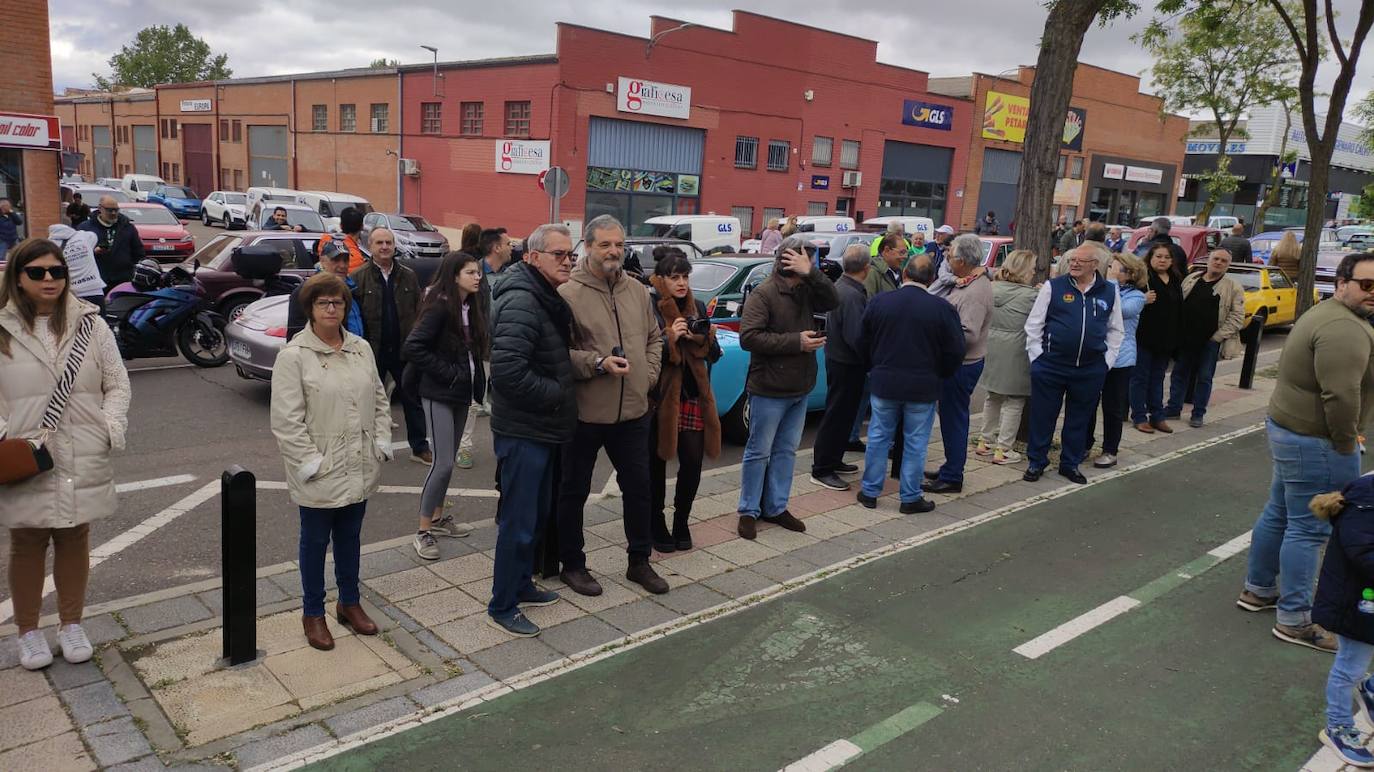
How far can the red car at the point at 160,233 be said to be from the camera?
21.9m

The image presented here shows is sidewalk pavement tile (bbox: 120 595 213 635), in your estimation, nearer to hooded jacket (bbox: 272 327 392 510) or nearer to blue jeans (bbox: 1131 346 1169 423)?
hooded jacket (bbox: 272 327 392 510)

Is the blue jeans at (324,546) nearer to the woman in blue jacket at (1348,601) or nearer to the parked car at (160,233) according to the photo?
the woman in blue jacket at (1348,601)

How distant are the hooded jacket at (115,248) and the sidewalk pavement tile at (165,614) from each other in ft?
25.5

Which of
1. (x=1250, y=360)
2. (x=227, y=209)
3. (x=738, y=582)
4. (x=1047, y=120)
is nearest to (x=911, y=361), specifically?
(x=738, y=582)

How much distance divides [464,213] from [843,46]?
15.5m

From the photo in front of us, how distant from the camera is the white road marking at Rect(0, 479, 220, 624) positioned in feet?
16.5

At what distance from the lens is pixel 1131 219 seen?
5109cm

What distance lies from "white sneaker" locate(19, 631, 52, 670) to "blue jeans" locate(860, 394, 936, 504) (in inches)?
194

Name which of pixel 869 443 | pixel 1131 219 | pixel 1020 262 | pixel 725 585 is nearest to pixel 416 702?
pixel 725 585

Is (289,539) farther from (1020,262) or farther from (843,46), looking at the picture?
(843,46)

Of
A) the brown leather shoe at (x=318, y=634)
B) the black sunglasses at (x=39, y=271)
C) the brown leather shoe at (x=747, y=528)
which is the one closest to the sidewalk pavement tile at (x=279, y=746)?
the brown leather shoe at (x=318, y=634)

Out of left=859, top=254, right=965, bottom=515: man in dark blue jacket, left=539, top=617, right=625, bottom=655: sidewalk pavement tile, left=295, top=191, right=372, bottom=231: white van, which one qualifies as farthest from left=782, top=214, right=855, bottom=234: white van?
left=539, top=617, right=625, bottom=655: sidewalk pavement tile

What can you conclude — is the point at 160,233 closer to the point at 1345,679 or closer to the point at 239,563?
the point at 239,563

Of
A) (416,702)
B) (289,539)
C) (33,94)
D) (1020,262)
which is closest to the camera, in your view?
(416,702)
